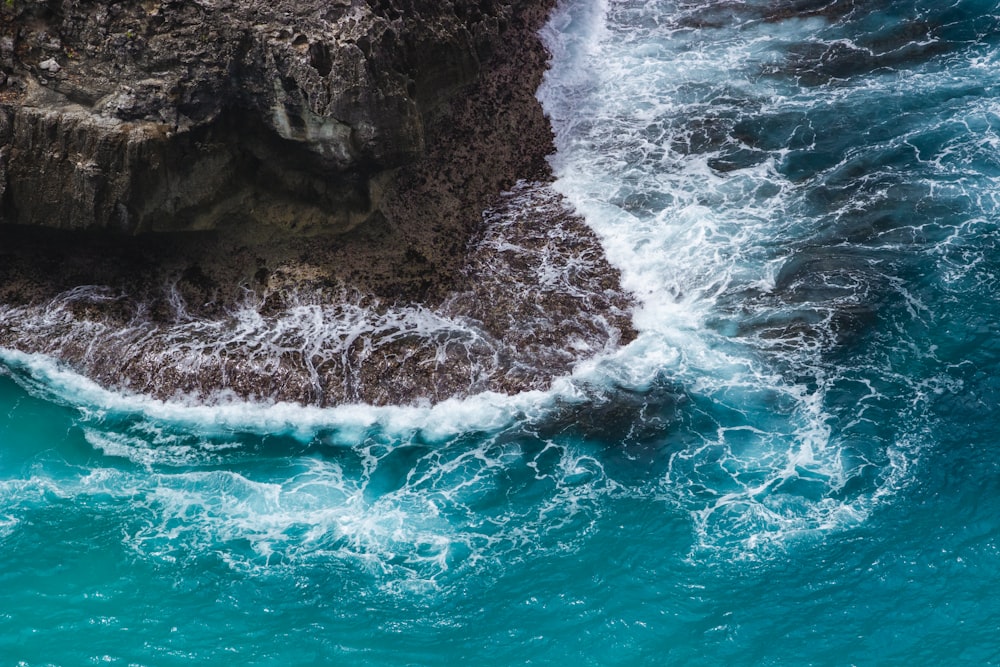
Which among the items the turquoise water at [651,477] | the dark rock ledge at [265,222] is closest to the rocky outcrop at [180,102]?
the dark rock ledge at [265,222]

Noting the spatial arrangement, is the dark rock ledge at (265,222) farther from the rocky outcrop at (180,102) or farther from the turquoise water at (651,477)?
the turquoise water at (651,477)

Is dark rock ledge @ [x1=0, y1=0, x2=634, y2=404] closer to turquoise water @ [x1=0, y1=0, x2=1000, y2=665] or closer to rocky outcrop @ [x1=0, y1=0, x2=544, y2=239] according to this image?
rocky outcrop @ [x1=0, y1=0, x2=544, y2=239]

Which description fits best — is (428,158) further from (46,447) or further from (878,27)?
(878,27)

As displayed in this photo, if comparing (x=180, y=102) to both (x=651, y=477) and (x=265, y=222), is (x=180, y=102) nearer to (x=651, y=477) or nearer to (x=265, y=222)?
(x=265, y=222)

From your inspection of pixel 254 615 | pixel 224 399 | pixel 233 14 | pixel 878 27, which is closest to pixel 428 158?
pixel 233 14

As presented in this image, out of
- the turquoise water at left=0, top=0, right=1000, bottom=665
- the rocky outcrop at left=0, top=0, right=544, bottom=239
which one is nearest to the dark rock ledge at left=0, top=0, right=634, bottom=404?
the rocky outcrop at left=0, top=0, right=544, bottom=239

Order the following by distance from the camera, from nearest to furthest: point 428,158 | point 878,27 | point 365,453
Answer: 1. point 365,453
2. point 428,158
3. point 878,27
